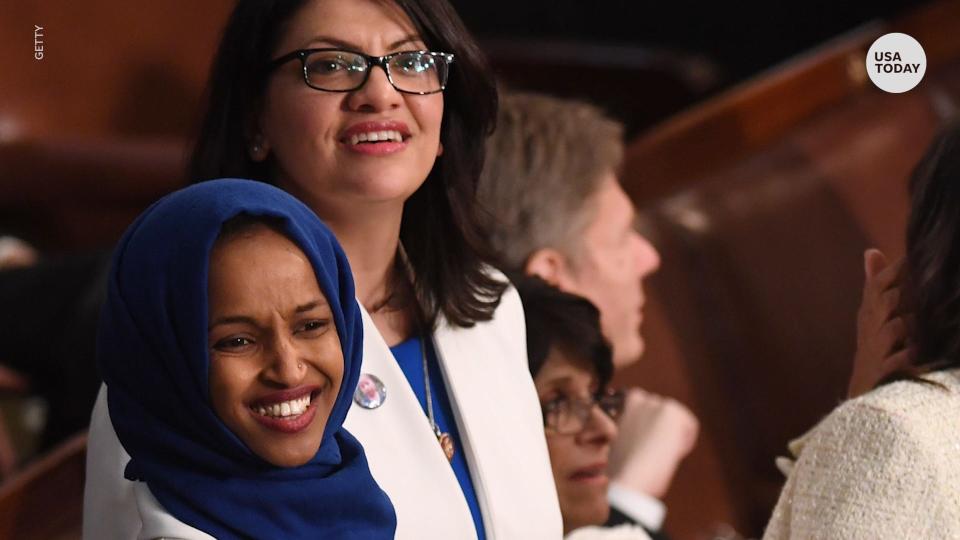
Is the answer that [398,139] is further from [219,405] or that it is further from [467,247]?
[219,405]

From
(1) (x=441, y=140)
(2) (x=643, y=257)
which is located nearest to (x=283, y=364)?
(1) (x=441, y=140)

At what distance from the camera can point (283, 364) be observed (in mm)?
1169

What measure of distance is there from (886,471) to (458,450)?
386mm

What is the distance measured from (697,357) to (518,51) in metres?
1.20

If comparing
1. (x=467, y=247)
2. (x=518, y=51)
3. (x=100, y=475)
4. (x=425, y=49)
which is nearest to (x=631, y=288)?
(x=467, y=247)

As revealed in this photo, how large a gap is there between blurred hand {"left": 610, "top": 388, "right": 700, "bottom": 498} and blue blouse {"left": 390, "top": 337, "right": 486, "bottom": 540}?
596mm

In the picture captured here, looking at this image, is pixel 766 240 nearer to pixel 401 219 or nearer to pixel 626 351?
pixel 626 351

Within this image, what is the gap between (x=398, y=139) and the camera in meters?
1.42

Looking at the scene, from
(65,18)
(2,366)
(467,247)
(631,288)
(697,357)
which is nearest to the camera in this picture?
(467,247)

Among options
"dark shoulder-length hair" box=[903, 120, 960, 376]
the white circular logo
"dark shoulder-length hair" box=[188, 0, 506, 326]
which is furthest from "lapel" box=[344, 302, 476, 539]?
the white circular logo

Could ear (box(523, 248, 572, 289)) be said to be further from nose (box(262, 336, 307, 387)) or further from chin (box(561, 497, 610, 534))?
nose (box(262, 336, 307, 387))

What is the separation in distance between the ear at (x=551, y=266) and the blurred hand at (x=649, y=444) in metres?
0.22

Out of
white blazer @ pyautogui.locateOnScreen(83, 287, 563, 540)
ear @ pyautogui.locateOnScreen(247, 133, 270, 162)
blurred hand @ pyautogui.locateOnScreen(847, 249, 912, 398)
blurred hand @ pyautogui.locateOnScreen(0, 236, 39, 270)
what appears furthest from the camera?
blurred hand @ pyautogui.locateOnScreen(0, 236, 39, 270)

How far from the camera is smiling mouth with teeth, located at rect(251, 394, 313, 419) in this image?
46.6 inches
